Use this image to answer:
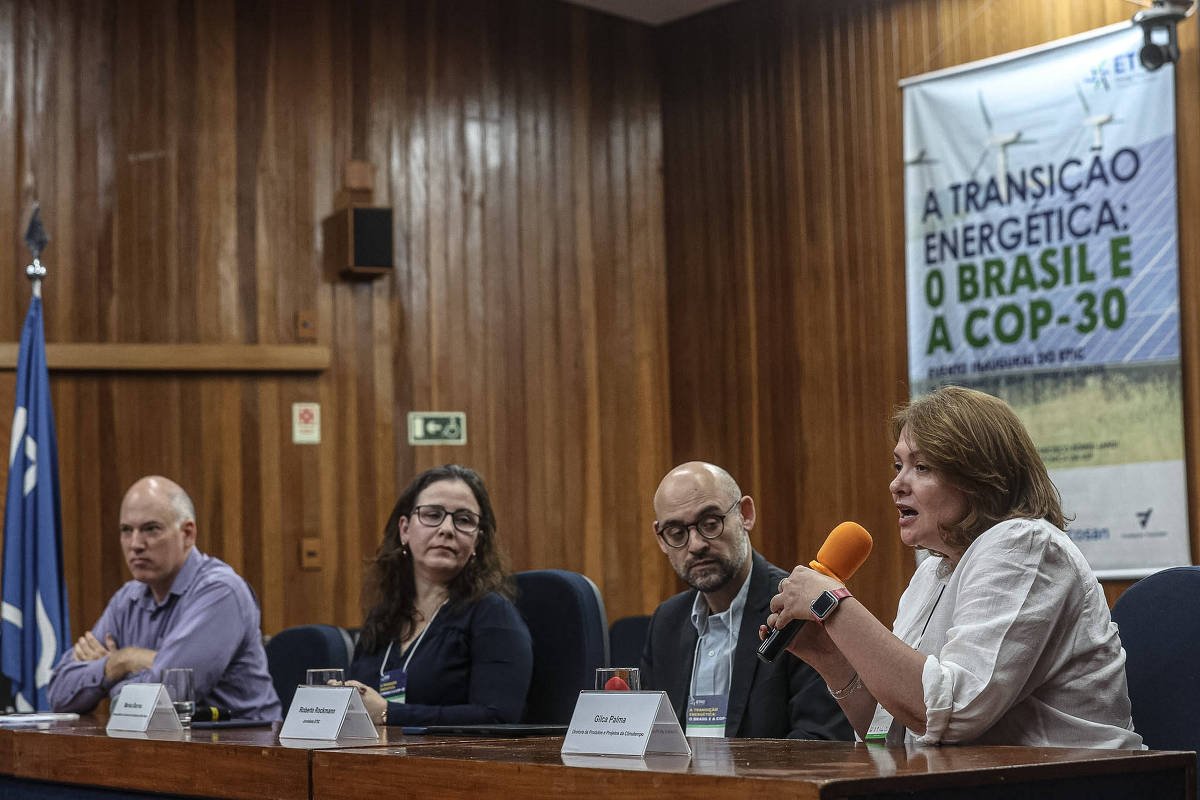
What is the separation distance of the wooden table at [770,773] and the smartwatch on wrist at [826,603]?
185 mm

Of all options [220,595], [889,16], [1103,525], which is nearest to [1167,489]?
[1103,525]

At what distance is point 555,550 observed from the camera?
24.8ft

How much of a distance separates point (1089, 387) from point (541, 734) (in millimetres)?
4235

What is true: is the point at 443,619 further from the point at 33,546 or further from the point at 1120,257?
the point at 1120,257

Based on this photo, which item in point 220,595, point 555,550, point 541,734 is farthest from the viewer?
point 555,550

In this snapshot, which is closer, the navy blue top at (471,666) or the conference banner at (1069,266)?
the navy blue top at (471,666)

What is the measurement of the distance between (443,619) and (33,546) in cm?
259

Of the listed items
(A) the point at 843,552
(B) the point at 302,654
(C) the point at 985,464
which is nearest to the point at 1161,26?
(B) the point at 302,654

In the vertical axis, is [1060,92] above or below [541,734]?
above

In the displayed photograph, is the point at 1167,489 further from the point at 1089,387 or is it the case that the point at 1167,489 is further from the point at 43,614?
the point at 43,614

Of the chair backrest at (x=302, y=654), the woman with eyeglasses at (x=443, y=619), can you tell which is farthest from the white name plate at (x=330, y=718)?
the chair backrest at (x=302, y=654)

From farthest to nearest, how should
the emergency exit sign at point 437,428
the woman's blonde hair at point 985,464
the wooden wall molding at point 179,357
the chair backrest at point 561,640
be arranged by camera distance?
1. the emergency exit sign at point 437,428
2. the wooden wall molding at point 179,357
3. the chair backrest at point 561,640
4. the woman's blonde hair at point 985,464

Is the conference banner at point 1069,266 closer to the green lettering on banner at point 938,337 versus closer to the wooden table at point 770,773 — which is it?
the green lettering on banner at point 938,337

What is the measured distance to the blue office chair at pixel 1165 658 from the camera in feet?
8.07
